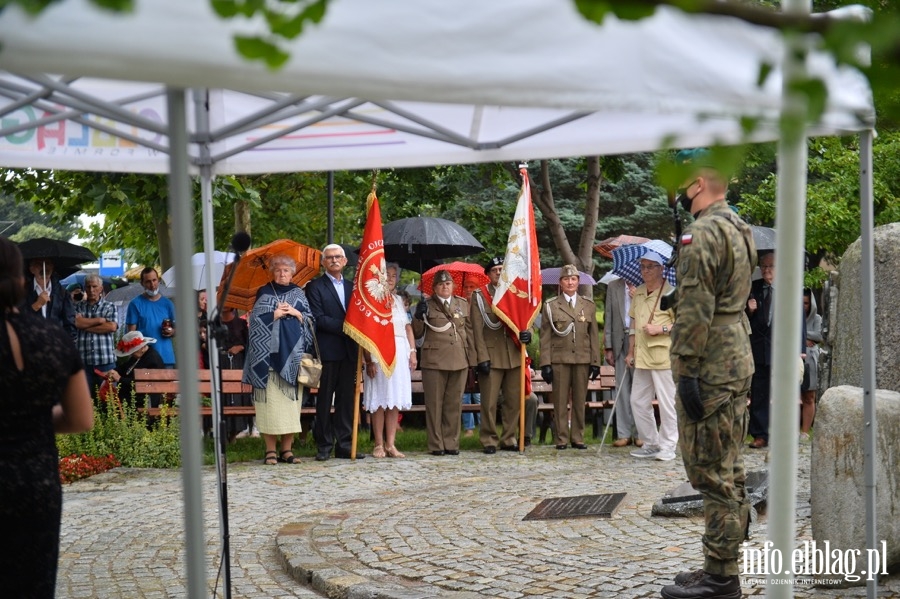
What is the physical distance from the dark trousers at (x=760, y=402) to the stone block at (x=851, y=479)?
25.4 ft

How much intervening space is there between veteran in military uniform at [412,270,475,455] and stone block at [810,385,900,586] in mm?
7791

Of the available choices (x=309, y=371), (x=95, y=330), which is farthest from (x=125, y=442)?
(x=309, y=371)

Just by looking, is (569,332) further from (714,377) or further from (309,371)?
(714,377)

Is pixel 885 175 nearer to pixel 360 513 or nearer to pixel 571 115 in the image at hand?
pixel 360 513

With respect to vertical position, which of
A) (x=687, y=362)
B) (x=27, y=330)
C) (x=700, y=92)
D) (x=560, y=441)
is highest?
(x=700, y=92)

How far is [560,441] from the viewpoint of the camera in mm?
14812

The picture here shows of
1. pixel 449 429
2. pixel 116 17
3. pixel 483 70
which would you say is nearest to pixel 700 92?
pixel 483 70

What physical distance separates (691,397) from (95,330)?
1019 cm

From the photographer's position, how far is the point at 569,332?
14664 millimetres

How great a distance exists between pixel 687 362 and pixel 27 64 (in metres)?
4.16

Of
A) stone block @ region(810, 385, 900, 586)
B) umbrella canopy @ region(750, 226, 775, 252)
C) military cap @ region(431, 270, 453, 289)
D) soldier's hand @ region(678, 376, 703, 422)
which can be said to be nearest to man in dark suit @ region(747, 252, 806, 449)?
umbrella canopy @ region(750, 226, 775, 252)

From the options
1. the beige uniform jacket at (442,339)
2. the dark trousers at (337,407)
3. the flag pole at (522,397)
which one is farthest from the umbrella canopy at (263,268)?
the flag pole at (522,397)

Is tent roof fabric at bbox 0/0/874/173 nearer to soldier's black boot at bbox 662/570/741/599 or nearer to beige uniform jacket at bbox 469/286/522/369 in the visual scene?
A: soldier's black boot at bbox 662/570/741/599

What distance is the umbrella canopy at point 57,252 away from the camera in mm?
15945
